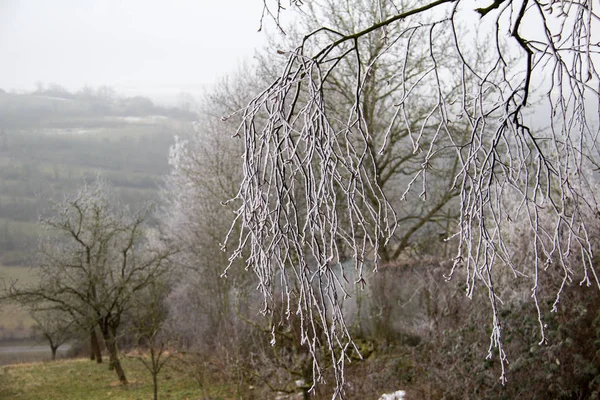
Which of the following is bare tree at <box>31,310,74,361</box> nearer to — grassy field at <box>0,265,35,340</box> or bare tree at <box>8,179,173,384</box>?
grassy field at <box>0,265,35,340</box>

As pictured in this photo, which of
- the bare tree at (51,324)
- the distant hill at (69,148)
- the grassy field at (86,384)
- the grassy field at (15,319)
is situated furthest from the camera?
the distant hill at (69,148)

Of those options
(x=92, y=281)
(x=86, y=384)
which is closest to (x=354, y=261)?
(x=92, y=281)

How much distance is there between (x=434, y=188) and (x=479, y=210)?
10814 millimetres

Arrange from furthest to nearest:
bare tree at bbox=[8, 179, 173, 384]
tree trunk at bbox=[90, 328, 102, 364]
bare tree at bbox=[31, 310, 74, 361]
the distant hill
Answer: the distant hill, tree trunk at bbox=[90, 328, 102, 364], bare tree at bbox=[31, 310, 74, 361], bare tree at bbox=[8, 179, 173, 384]

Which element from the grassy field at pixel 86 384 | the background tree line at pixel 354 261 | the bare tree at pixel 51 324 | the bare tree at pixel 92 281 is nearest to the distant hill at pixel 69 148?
the bare tree at pixel 51 324

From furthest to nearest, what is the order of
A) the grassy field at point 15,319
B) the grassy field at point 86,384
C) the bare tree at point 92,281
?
the grassy field at point 15,319
the bare tree at point 92,281
the grassy field at point 86,384

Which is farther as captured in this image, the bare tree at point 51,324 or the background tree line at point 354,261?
the bare tree at point 51,324

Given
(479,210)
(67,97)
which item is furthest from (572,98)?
(67,97)

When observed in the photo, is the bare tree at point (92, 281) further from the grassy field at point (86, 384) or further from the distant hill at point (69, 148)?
the distant hill at point (69, 148)

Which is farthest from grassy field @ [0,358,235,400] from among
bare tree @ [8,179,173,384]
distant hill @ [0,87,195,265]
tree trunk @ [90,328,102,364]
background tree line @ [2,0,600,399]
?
distant hill @ [0,87,195,265]

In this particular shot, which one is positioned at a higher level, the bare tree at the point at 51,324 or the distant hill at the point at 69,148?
the distant hill at the point at 69,148

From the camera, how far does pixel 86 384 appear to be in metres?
14.3

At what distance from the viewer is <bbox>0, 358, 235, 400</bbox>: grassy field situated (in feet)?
41.3

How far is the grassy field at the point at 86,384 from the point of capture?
12602 mm
